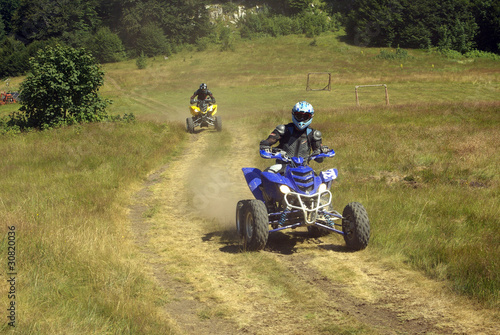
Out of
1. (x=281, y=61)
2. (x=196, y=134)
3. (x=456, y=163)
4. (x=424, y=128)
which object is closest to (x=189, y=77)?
(x=281, y=61)

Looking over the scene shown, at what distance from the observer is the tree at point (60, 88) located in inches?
805

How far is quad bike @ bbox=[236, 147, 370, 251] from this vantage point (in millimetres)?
7609

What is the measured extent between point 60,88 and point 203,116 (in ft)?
21.2

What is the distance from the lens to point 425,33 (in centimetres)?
7462

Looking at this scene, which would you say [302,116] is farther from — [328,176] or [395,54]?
[395,54]

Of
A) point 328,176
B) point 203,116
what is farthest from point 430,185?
point 203,116

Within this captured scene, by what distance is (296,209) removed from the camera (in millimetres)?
8008

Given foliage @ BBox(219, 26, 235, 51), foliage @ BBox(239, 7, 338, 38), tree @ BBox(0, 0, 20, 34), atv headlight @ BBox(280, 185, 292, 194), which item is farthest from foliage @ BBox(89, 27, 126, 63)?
atv headlight @ BBox(280, 185, 292, 194)

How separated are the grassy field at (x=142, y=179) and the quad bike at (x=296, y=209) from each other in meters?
0.61

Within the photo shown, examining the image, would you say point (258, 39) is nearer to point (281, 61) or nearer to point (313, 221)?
point (281, 61)

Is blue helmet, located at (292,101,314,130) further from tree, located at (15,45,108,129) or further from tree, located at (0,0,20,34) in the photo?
tree, located at (0,0,20,34)

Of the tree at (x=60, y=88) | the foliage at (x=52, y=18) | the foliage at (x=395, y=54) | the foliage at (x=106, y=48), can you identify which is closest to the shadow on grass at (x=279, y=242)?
the tree at (x=60, y=88)

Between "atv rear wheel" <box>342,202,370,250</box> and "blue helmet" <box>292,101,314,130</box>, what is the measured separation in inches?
67.8

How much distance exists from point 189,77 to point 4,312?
2280 inches
